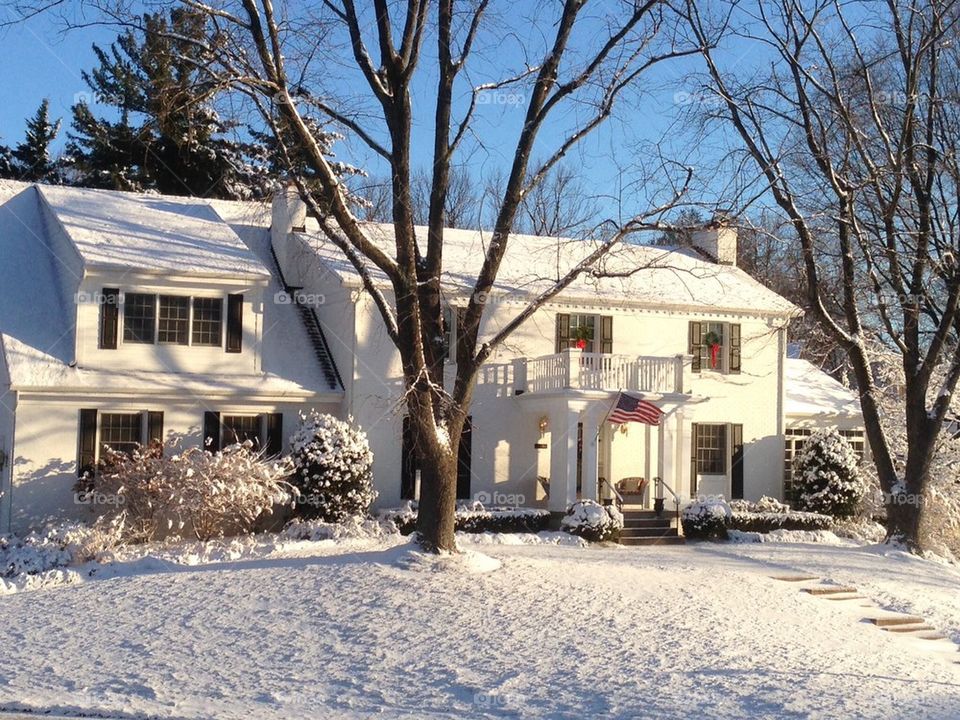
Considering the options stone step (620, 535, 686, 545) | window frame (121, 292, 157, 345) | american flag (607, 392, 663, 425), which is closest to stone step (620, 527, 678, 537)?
stone step (620, 535, 686, 545)

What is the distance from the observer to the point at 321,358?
945 inches

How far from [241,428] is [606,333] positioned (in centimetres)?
933

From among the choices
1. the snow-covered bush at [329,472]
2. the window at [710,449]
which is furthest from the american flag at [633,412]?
the snow-covered bush at [329,472]

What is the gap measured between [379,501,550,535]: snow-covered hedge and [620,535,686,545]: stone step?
1.78 metres

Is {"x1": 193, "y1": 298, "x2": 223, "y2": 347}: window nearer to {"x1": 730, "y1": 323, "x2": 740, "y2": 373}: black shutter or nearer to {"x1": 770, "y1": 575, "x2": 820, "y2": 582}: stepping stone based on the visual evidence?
{"x1": 770, "y1": 575, "x2": 820, "y2": 582}: stepping stone

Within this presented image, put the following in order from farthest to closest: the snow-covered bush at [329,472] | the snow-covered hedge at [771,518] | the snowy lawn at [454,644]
A: the snow-covered hedge at [771,518] → the snow-covered bush at [329,472] → the snowy lawn at [454,644]

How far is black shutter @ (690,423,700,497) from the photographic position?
26984 millimetres

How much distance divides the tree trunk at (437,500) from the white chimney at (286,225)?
11348mm

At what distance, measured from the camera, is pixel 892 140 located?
22094 mm

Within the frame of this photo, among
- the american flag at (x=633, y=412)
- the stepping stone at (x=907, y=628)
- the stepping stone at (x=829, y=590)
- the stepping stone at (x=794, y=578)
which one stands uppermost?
the american flag at (x=633, y=412)

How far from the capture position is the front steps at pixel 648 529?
22859mm

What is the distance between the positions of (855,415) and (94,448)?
19.9 metres

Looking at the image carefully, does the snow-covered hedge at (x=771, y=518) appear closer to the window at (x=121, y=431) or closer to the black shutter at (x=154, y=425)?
the black shutter at (x=154, y=425)

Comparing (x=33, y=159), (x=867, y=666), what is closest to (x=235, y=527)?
(x=867, y=666)
